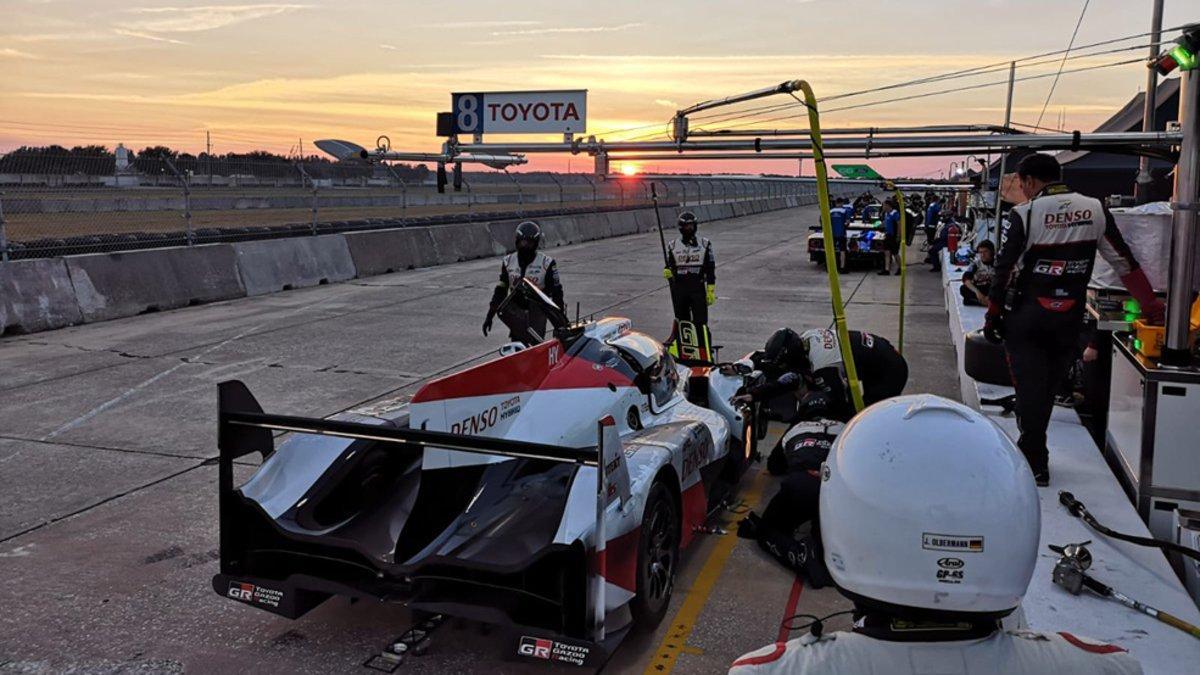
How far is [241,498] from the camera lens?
13.9ft

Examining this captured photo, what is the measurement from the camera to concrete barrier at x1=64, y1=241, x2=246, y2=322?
1341cm

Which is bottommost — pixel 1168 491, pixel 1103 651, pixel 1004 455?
pixel 1168 491

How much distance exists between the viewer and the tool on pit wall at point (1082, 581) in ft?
11.6

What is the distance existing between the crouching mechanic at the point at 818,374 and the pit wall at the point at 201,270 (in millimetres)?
10463

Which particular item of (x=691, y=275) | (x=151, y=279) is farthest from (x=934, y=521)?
(x=151, y=279)

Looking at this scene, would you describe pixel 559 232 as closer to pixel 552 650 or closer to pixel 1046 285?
pixel 1046 285

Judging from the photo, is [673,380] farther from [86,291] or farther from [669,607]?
[86,291]

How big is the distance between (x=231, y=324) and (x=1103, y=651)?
13028mm

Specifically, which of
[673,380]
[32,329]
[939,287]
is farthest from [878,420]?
[939,287]

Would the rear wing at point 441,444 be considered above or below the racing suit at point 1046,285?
below

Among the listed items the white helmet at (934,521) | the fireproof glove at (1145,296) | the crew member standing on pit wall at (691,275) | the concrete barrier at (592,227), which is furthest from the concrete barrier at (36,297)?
the concrete barrier at (592,227)

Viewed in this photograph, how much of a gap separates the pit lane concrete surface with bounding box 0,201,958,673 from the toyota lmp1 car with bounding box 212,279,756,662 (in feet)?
1.06

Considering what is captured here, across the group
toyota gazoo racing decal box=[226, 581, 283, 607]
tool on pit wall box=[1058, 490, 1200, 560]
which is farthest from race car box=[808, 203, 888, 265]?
toyota gazoo racing decal box=[226, 581, 283, 607]

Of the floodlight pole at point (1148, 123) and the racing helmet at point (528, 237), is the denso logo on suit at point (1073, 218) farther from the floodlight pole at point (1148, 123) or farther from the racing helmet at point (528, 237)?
the racing helmet at point (528, 237)
